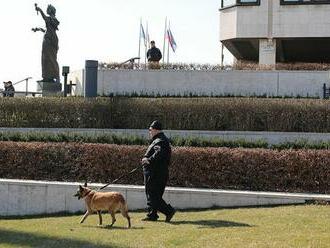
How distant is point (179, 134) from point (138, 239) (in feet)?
25.1

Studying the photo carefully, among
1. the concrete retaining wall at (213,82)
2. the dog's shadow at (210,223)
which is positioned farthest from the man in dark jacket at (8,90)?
the dog's shadow at (210,223)

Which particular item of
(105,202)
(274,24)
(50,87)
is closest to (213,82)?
(274,24)

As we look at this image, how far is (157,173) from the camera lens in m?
11.1

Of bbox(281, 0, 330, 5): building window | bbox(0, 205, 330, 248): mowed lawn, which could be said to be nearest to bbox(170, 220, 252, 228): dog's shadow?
bbox(0, 205, 330, 248): mowed lawn

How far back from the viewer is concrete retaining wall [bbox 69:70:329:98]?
22.3 metres

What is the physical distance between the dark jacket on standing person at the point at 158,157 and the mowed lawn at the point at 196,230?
856 millimetres

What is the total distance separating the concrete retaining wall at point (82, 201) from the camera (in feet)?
39.6

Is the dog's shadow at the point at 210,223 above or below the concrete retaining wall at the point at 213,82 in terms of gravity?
below

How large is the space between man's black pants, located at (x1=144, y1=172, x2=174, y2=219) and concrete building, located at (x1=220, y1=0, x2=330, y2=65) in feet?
56.7

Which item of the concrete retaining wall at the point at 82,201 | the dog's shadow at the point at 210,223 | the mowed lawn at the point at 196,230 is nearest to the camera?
the mowed lawn at the point at 196,230

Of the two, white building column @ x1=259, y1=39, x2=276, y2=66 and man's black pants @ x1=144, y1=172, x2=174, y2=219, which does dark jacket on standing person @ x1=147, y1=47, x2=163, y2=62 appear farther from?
man's black pants @ x1=144, y1=172, x2=174, y2=219

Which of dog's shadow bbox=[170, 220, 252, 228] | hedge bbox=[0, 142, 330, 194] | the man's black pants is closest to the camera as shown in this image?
dog's shadow bbox=[170, 220, 252, 228]

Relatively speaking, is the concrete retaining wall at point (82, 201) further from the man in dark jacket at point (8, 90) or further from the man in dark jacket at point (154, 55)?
the man in dark jacket at point (154, 55)

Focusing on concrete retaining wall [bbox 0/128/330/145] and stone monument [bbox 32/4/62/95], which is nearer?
concrete retaining wall [bbox 0/128/330/145]
